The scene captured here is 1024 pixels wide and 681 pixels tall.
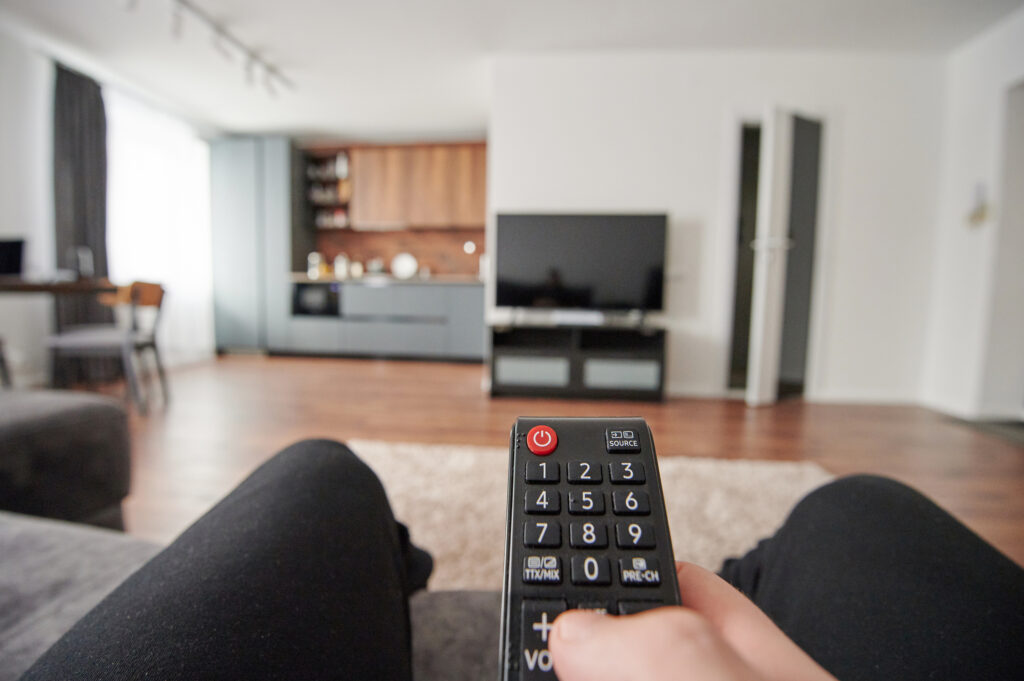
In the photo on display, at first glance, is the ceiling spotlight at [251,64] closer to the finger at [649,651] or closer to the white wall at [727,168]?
the white wall at [727,168]

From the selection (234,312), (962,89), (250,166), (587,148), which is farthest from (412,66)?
(962,89)

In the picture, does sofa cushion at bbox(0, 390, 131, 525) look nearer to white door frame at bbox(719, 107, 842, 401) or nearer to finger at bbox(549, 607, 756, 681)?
finger at bbox(549, 607, 756, 681)

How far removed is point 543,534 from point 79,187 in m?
4.37

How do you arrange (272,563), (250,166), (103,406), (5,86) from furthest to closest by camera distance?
(250,166)
(5,86)
(103,406)
(272,563)

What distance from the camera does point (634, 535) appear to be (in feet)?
0.93

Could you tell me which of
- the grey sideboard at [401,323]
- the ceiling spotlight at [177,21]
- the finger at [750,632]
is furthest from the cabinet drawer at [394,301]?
the finger at [750,632]

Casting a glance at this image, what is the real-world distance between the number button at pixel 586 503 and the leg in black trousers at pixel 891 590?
196 millimetres

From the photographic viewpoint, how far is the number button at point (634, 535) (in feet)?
0.91

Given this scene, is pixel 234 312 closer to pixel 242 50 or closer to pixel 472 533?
pixel 242 50

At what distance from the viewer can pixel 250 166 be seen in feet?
15.0

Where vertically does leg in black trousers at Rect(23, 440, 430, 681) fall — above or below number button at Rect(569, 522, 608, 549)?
below

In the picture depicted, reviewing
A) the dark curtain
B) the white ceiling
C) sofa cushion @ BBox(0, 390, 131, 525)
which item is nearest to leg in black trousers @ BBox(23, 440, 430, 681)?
sofa cushion @ BBox(0, 390, 131, 525)

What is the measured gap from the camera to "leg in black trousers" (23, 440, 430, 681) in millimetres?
230

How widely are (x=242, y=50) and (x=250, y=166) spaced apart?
1.63m
